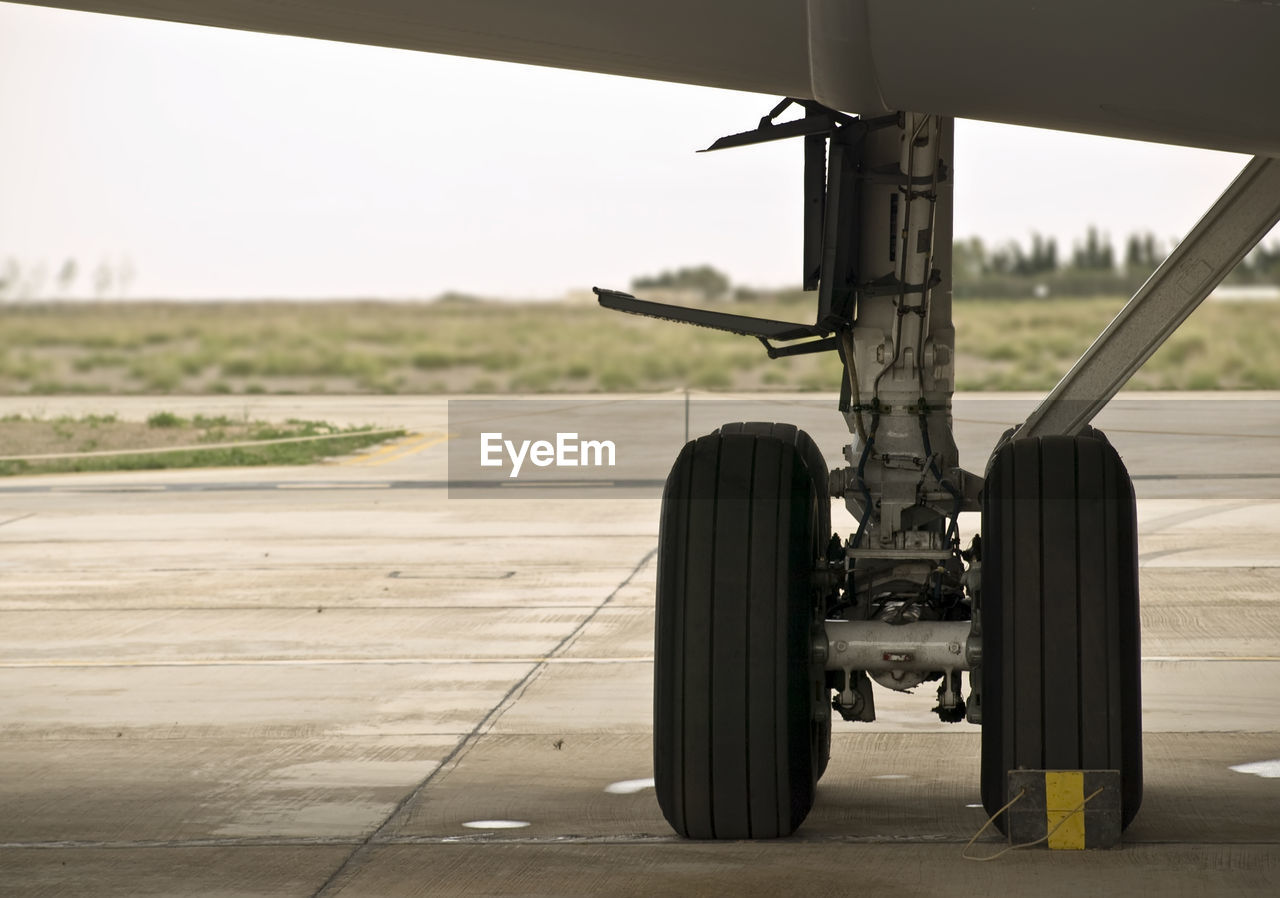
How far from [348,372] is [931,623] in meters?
44.7

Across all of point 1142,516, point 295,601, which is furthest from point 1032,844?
point 1142,516

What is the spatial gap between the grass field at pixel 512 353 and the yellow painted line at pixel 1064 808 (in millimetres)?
32575

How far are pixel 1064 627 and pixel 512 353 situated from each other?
162 ft

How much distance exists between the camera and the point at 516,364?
5103 centimetres

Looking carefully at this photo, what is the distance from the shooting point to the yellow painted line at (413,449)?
743 inches

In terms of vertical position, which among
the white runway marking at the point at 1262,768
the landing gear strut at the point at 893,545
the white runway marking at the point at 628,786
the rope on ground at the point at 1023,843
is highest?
the landing gear strut at the point at 893,545

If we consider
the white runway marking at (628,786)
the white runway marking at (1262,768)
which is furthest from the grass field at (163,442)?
the white runway marking at (1262,768)

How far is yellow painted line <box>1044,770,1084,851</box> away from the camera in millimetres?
4332

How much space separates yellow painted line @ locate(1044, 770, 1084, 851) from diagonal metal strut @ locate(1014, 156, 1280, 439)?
3.32 ft

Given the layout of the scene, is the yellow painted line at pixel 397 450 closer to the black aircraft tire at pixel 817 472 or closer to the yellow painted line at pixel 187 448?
the yellow painted line at pixel 187 448

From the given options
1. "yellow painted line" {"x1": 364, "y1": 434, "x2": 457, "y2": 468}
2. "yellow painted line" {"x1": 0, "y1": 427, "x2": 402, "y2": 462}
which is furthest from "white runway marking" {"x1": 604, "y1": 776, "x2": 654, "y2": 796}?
"yellow painted line" {"x1": 0, "y1": 427, "x2": 402, "y2": 462}

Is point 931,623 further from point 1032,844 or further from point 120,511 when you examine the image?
point 120,511

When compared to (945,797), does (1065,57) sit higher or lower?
higher

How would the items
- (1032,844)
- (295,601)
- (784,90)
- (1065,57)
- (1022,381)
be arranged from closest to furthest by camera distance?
(1065,57)
(784,90)
(1032,844)
(295,601)
(1022,381)
